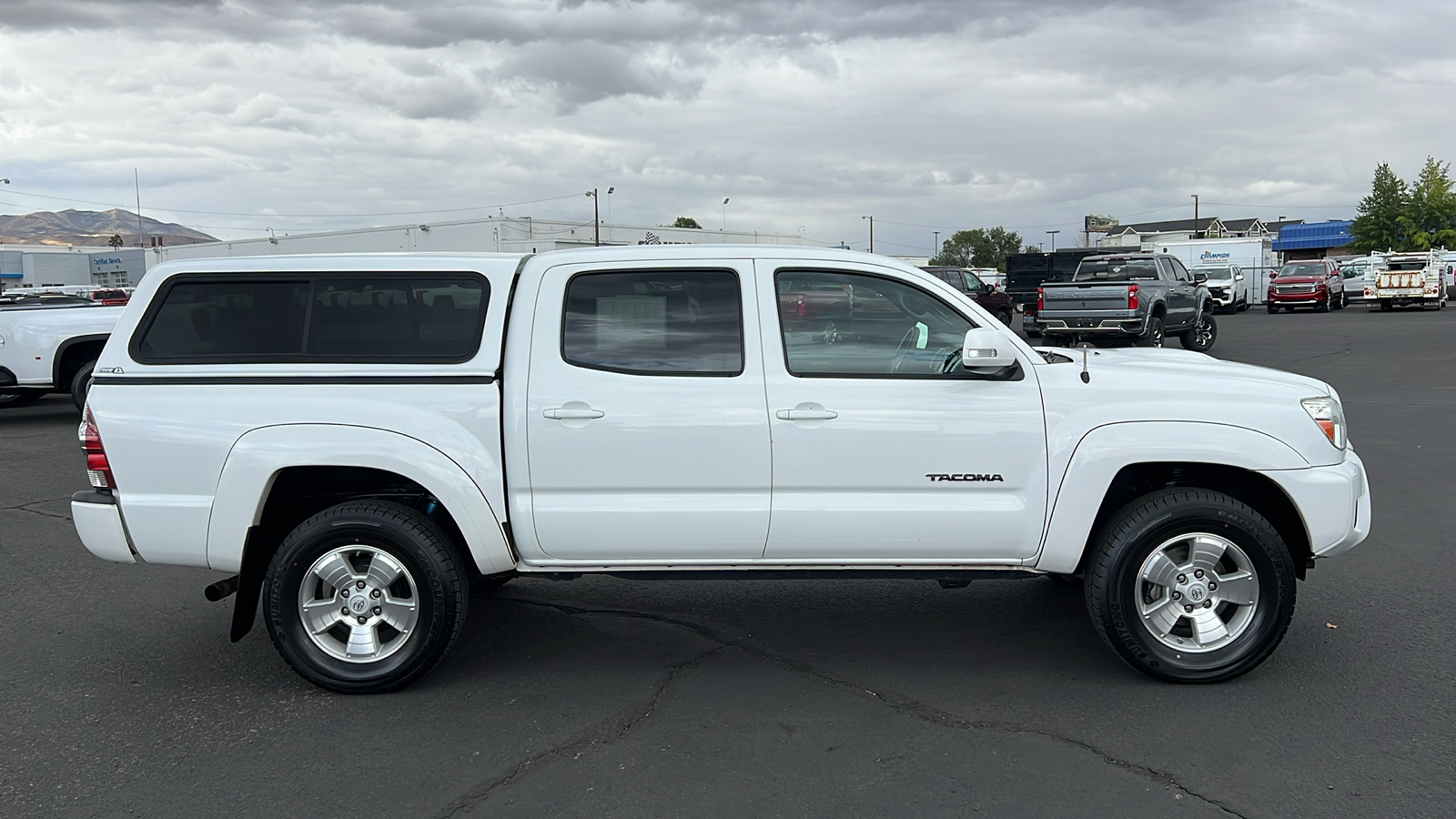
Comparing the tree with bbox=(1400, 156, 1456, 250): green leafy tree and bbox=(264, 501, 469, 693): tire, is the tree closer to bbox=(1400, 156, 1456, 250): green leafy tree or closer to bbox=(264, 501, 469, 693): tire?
bbox=(1400, 156, 1456, 250): green leafy tree

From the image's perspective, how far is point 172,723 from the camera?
169 inches

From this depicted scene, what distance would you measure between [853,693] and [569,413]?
1667 millimetres

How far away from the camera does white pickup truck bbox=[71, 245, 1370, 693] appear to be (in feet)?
14.5

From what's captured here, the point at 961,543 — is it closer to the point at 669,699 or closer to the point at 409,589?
the point at 669,699

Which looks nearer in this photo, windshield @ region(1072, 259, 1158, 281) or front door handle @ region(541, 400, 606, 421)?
front door handle @ region(541, 400, 606, 421)

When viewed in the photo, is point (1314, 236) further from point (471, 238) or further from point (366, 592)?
point (366, 592)

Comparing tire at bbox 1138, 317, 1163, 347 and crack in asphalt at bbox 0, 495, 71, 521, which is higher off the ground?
tire at bbox 1138, 317, 1163, 347

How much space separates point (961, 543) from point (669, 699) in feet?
4.55

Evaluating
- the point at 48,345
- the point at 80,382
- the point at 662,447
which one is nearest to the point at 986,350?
the point at 662,447

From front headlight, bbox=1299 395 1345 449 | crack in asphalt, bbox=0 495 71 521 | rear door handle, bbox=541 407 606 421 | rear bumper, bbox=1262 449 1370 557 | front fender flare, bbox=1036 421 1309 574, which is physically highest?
rear door handle, bbox=541 407 606 421

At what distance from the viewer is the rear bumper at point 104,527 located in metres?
4.51

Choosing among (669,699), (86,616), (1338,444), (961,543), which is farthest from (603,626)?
(1338,444)

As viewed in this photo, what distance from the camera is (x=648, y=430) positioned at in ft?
14.5

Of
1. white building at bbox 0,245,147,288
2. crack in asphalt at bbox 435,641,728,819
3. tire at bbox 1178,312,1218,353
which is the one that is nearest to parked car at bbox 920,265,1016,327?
tire at bbox 1178,312,1218,353
